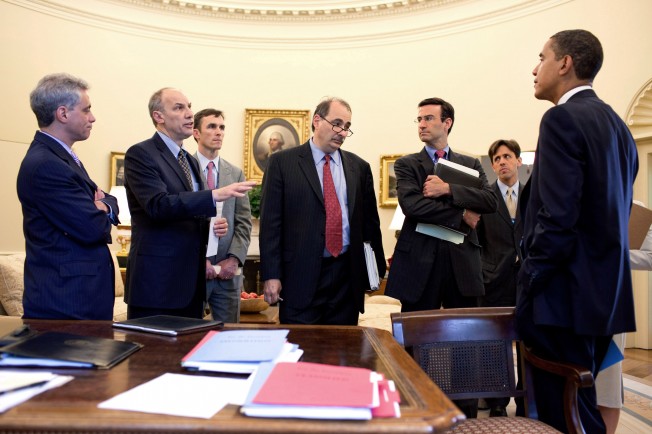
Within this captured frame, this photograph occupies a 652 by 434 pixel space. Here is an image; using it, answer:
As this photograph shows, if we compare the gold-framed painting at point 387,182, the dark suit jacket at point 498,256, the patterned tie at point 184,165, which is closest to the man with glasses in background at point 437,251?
the dark suit jacket at point 498,256

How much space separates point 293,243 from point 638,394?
3.50 m

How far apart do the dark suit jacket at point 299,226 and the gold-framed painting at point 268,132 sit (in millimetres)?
5731

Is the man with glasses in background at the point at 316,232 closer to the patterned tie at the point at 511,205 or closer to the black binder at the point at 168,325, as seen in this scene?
the black binder at the point at 168,325

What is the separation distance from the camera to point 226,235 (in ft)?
12.8

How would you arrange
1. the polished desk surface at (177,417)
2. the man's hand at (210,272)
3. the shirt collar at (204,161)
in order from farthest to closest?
the shirt collar at (204,161), the man's hand at (210,272), the polished desk surface at (177,417)

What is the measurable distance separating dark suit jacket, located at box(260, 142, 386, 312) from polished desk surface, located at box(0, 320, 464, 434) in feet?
4.46

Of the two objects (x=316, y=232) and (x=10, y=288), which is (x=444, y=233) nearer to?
(x=316, y=232)

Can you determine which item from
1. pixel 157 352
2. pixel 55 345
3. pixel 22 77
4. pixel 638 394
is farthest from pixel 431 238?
pixel 22 77

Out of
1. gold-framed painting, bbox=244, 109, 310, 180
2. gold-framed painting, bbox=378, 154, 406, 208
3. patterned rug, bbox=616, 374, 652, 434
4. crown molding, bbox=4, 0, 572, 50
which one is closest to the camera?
patterned rug, bbox=616, 374, 652, 434

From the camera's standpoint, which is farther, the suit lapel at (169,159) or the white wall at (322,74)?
the white wall at (322,74)

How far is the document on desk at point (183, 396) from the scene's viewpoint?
1.09 m

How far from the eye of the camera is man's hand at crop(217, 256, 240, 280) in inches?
144

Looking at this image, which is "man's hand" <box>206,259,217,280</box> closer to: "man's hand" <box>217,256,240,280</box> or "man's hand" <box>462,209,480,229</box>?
"man's hand" <box>217,256,240,280</box>

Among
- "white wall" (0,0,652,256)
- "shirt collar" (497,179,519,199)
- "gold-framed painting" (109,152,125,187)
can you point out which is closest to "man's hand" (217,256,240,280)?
"shirt collar" (497,179,519,199)
